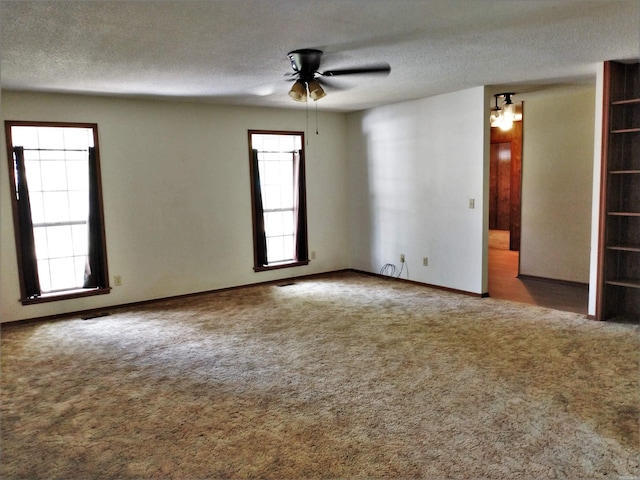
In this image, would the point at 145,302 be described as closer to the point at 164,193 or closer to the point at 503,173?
the point at 164,193

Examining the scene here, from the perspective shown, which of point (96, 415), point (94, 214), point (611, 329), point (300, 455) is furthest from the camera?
point (94, 214)

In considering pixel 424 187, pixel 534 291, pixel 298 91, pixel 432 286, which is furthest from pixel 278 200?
Answer: pixel 534 291

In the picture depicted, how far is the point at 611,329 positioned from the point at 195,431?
11.9ft

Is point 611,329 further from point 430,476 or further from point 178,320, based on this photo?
point 178,320

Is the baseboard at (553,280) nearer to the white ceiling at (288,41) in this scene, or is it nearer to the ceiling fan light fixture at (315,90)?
the white ceiling at (288,41)

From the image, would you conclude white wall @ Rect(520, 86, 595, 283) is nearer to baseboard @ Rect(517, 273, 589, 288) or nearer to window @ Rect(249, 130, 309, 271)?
baseboard @ Rect(517, 273, 589, 288)

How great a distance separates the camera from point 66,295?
5.26m

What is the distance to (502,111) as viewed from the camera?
6152 millimetres

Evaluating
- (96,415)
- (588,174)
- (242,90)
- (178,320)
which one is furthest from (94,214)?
(588,174)

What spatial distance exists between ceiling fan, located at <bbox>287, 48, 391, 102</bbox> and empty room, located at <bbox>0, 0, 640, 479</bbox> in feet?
0.12

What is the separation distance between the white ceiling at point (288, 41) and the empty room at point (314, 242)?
3cm

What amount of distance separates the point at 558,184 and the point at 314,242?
11.0 feet

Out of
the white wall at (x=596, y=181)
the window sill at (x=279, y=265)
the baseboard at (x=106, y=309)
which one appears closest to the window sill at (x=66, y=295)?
the baseboard at (x=106, y=309)

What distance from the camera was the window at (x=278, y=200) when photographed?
6.51m
